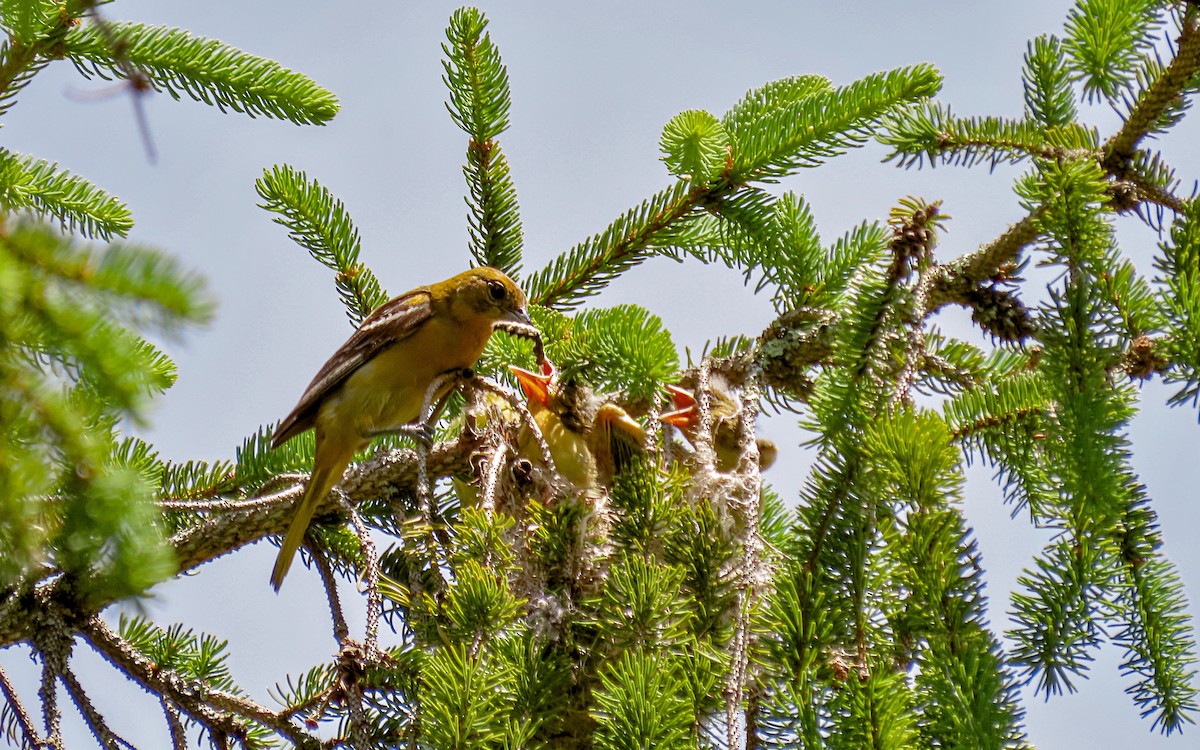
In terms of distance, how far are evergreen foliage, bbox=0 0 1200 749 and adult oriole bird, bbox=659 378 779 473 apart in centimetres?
10

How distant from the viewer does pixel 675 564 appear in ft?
8.91

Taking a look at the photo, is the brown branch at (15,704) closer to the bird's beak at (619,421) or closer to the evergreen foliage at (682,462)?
the evergreen foliage at (682,462)

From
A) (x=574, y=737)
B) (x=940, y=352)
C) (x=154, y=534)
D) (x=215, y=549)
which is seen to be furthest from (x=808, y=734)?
(x=215, y=549)

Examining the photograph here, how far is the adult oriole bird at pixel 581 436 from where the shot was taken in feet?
13.1

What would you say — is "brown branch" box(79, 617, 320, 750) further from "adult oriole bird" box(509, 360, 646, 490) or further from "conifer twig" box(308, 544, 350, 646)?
"adult oriole bird" box(509, 360, 646, 490)

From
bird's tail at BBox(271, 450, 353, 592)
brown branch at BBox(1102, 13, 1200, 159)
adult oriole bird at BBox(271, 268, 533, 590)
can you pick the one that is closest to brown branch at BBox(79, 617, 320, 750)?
bird's tail at BBox(271, 450, 353, 592)

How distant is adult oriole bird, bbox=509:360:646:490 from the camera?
400 centimetres

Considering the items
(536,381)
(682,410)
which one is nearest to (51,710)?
(536,381)

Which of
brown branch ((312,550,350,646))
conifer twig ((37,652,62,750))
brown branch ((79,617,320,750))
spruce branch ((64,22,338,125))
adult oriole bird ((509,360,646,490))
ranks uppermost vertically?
spruce branch ((64,22,338,125))

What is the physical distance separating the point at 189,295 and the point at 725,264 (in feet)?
9.79

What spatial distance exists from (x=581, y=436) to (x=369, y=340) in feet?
4.05

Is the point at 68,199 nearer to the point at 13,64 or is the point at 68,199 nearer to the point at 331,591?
the point at 13,64

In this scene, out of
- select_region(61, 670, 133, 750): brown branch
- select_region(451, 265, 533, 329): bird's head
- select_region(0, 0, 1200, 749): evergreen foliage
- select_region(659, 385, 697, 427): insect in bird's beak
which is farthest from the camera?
select_region(451, 265, 533, 329): bird's head

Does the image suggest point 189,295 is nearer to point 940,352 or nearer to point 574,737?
point 574,737
